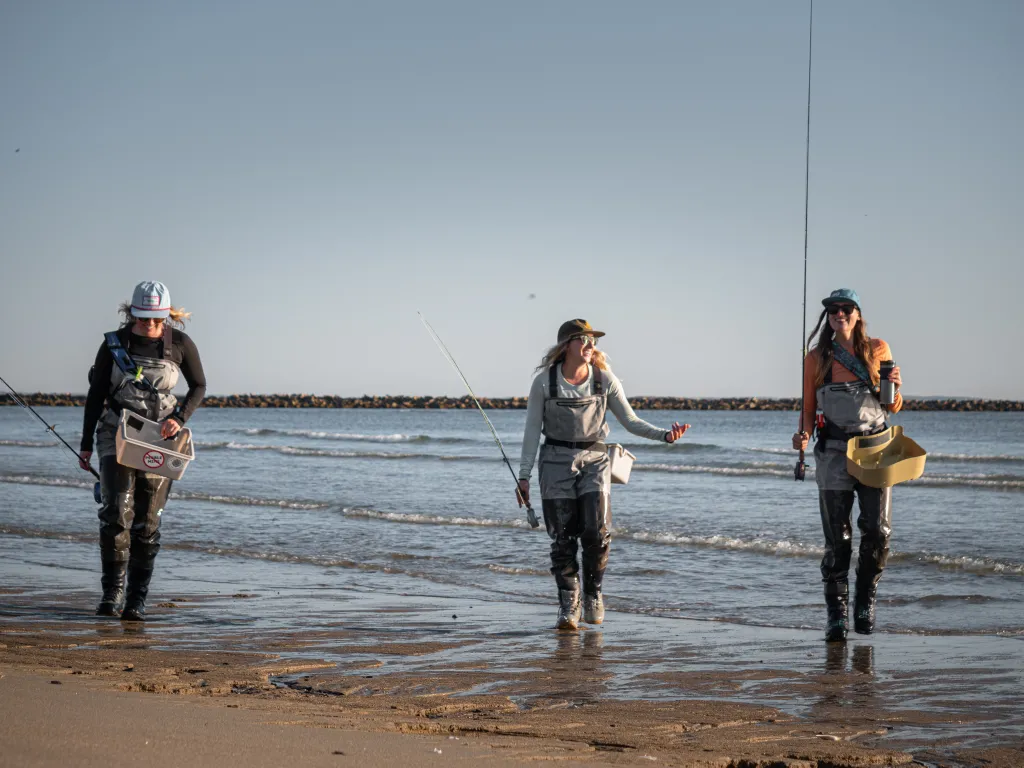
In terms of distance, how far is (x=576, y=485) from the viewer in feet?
20.4

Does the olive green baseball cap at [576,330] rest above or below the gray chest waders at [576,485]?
above

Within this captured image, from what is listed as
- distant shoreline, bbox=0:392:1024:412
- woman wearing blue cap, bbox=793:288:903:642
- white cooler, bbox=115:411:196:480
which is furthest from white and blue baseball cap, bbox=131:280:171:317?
distant shoreline, bbox=0:392:1024:412

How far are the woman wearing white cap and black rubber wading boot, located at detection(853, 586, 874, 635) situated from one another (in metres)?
3.92

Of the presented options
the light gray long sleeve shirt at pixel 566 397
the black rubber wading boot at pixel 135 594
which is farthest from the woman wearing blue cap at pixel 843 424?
the black rubber wading boot at pixel 135 594

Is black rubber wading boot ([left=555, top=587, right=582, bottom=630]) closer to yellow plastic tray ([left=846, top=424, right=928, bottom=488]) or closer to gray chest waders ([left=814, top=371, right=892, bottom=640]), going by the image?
gray chest waders ([left=814, top=371, right=892, bottom=640])

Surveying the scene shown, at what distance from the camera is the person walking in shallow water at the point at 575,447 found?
20.2 ft

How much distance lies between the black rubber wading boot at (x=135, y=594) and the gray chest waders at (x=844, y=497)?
3.90 metres

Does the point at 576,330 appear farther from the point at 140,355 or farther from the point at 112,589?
the point at 112,589

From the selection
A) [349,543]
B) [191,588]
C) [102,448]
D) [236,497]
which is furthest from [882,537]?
[236,497]

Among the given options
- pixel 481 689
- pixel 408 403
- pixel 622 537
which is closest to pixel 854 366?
pixel 481 689

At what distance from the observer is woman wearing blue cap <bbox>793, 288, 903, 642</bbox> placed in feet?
18.9

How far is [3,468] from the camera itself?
68.9 feet

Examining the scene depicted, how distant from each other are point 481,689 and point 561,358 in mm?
2199

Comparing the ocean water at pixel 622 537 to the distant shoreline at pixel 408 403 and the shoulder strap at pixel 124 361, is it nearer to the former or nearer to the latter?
the shoulder strap at pixel 124 361
